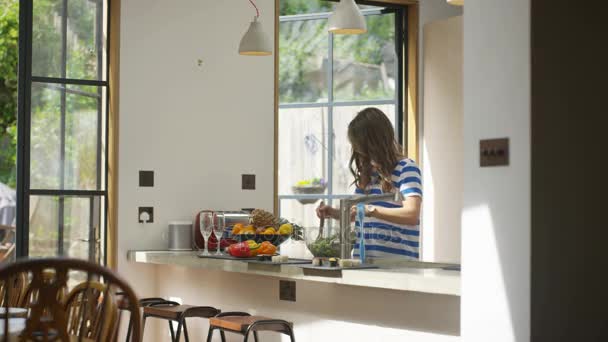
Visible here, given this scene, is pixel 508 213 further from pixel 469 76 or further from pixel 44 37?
pixel 44 37

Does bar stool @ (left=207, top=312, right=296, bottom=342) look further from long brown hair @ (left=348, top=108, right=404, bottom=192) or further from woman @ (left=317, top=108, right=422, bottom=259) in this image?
long brown hair @ (left=348, top=108, right=404, bottom=192)

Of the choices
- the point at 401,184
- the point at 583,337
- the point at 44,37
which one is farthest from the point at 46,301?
the point at 44,37

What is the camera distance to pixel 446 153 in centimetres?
629

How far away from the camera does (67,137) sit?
5.50m

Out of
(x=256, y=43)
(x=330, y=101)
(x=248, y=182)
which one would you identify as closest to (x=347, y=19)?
(x=256, y=43)

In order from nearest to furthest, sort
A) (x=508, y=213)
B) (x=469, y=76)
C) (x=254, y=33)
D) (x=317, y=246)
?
1. (x=508, y=213)
2. (x=469, y=76)
3. (x=317, y=246)
4. (x=254, y=33)

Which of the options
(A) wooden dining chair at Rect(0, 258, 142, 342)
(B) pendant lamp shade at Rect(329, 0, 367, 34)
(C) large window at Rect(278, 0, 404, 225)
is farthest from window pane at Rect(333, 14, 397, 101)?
(A) wooden dining chair at Rect(0, 258, 142, 342)

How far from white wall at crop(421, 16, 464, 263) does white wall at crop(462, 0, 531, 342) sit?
3097 mm

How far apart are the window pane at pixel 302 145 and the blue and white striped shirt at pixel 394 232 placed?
2.70 metres

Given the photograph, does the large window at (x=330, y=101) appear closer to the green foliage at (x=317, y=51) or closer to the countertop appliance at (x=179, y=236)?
the green foliage at (x=317, y=51)

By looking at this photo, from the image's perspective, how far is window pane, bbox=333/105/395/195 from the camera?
22.1 feet

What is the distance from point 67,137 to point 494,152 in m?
3.17

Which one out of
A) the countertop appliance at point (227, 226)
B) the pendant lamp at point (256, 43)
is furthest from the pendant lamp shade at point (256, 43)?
the countertop appliance at point (227, 226)

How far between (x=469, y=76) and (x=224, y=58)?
2.92m
